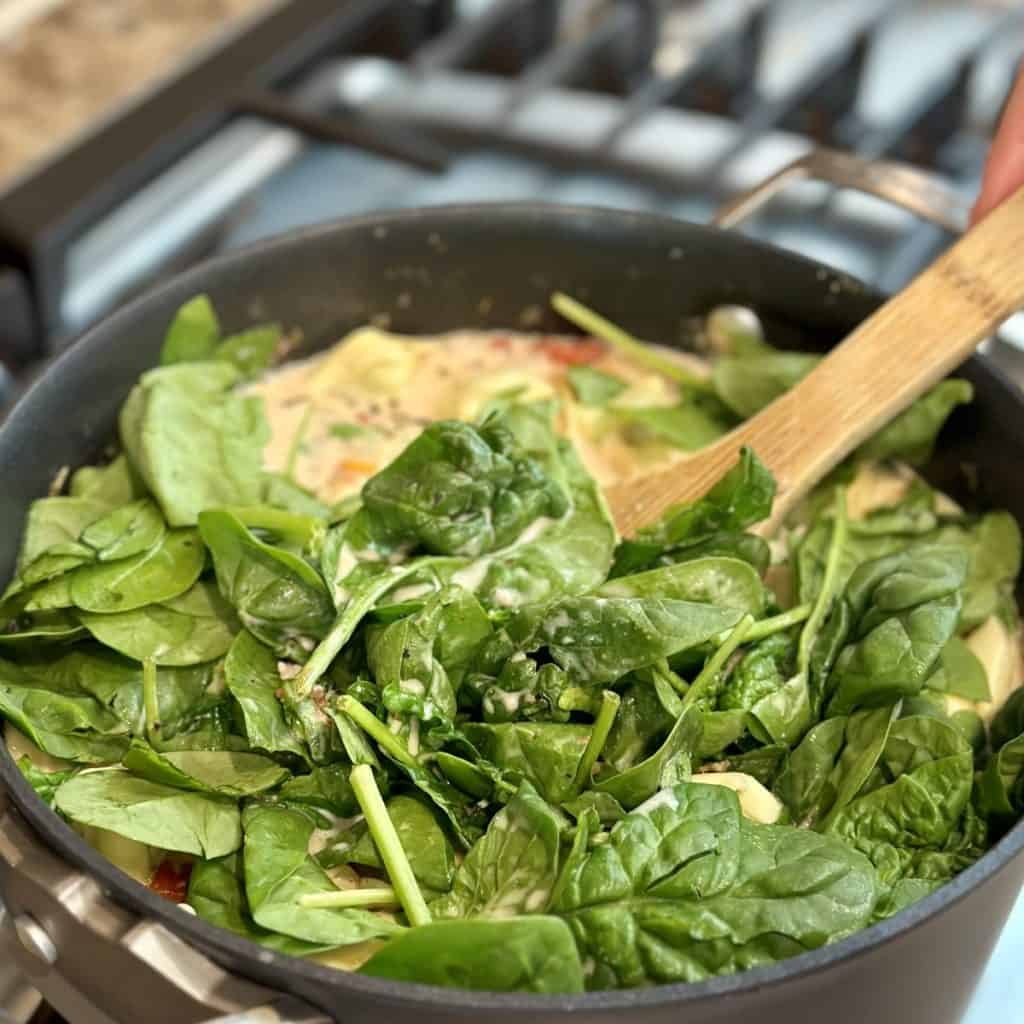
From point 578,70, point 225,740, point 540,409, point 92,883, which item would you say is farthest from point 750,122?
point 92,883

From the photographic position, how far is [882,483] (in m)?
1.29

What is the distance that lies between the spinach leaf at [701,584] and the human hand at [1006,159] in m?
0.40

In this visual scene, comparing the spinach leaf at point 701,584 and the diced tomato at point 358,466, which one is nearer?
the spinach leaf at point 701,584

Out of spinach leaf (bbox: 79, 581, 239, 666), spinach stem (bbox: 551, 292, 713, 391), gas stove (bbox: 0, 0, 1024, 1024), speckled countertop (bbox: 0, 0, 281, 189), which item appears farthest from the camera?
speckled countertop (bbox: 0, 0, 281, 189)

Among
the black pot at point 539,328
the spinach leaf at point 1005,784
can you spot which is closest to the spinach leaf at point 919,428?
the black pot at point 539,328

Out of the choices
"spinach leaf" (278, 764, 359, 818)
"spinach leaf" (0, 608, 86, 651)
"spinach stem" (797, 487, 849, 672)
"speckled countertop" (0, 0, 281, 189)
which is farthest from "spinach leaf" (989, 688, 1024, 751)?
"speckled countertop" (0, 0, 281, 189)

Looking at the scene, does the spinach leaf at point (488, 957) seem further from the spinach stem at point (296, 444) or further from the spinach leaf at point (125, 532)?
the spinach stem at point (296, 444)

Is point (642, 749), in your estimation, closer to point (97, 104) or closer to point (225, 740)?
point (225, 740)

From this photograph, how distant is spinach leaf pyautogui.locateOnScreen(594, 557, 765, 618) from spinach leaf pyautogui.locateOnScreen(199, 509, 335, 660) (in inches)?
7.9

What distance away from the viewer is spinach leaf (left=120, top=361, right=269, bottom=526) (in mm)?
1143

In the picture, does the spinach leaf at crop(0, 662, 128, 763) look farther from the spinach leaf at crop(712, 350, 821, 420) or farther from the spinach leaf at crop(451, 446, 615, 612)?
the spinach leaf at crop(712, 350, 821, 420)

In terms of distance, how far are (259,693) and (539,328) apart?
624 mm

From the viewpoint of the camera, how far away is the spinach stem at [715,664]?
0.95 metres

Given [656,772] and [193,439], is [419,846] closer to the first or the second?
[656,772]
